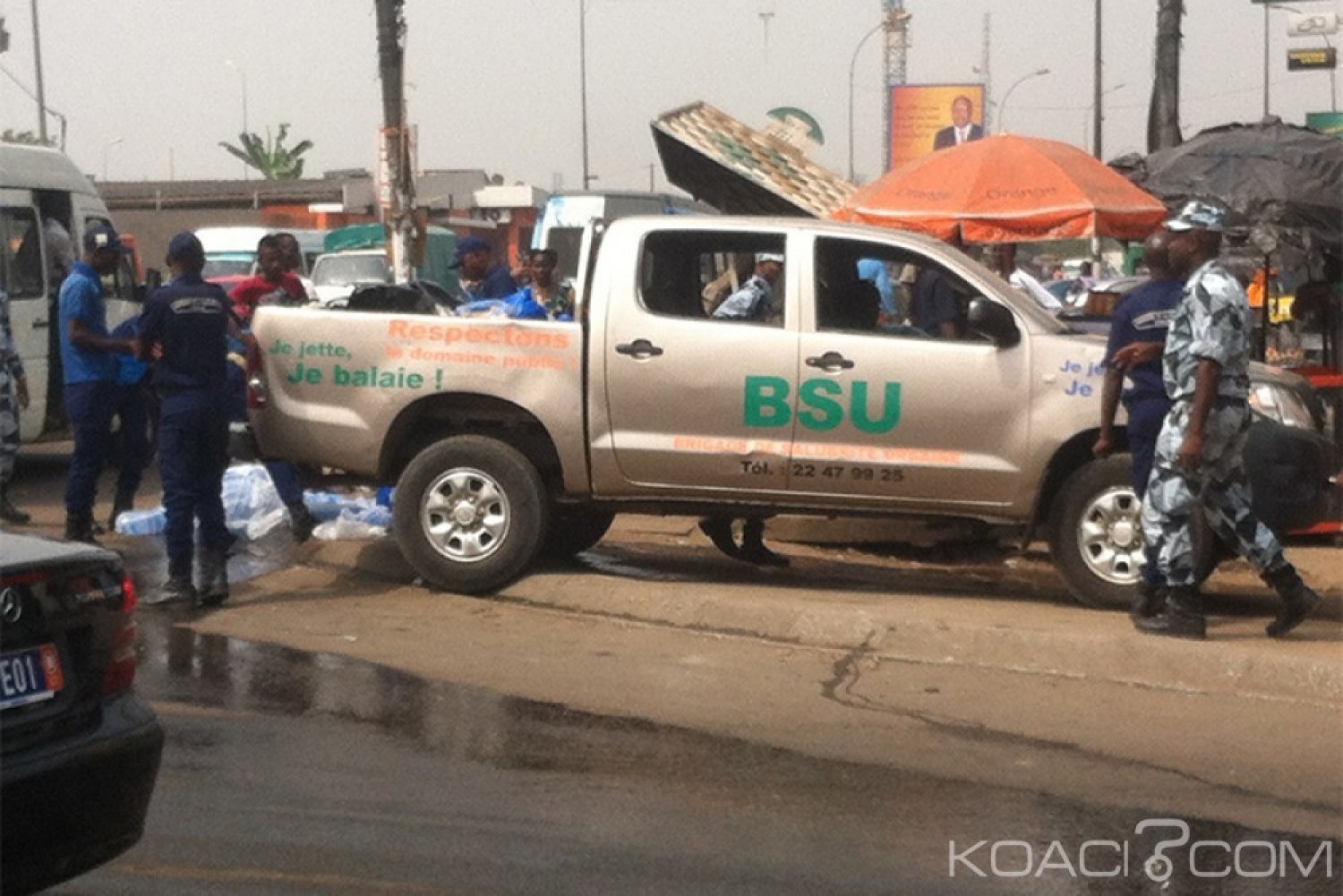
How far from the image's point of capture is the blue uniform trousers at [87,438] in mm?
10984

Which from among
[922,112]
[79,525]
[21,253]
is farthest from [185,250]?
[922,112]

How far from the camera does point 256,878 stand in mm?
5176

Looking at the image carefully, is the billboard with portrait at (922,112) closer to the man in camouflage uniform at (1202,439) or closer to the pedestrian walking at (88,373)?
the pedestrian walking at (88,373)

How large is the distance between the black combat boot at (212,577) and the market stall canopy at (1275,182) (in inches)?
290

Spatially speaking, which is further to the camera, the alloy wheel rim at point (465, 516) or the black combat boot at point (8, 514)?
the black combat boot at point (8, 514)

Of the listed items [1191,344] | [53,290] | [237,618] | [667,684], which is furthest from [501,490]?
[53,290]

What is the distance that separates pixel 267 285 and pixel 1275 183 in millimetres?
6754

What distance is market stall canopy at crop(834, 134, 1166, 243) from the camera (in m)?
13.0

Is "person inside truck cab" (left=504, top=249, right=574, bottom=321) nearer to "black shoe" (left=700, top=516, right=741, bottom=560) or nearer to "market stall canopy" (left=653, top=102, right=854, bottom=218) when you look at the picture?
"black shoe" (left=700, top=516, right=741, bottom=560)

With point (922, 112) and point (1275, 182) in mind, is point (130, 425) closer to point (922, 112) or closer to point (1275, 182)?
point (1275, 182)

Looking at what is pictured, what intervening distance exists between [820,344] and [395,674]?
2642mm

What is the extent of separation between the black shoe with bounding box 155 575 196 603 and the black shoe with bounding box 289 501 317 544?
178cm

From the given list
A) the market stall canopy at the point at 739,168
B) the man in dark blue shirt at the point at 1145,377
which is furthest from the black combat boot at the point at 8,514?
the man in dark blue shirt at the point at 1145,377

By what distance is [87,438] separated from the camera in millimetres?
11102
